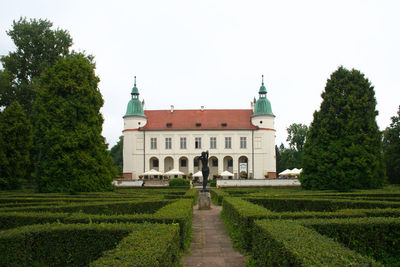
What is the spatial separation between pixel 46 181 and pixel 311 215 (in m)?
14.7

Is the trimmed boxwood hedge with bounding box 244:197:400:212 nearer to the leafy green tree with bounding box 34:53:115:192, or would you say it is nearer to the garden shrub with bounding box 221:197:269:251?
the garden shrub with bounding box 221:197:269:251

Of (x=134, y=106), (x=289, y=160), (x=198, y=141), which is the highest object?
(x=134, y=106)

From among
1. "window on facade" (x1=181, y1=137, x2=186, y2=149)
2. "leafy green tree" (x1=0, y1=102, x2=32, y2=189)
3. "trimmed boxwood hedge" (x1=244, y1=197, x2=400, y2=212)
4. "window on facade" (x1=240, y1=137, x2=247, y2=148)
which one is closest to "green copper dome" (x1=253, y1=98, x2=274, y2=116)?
"window on facade" (x1=240, y1=137, x2=247, y2=148)

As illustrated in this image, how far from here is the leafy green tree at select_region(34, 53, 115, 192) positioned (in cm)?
1733

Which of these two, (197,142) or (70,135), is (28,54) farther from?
(197,142)

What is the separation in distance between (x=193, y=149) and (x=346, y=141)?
31.6m

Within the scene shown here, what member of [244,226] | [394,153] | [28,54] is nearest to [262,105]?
[394,153]

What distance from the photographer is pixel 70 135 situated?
1780cm

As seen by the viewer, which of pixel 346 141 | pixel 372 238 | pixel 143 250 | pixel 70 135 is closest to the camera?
pixel 143 250

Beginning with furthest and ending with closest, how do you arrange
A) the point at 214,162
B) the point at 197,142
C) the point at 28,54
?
1. the point at 214,162
2. the point at 197,142
3. the point at 28,54

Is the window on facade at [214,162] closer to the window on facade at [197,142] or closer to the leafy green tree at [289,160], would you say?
the window on facade at [197,142]

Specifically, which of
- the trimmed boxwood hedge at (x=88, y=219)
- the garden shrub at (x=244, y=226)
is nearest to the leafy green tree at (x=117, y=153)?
the trimmed boxwood hedge at (x=88, y=219)

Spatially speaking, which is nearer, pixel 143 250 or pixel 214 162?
pixel 143 250

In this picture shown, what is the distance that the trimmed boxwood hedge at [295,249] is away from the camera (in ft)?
12.3
